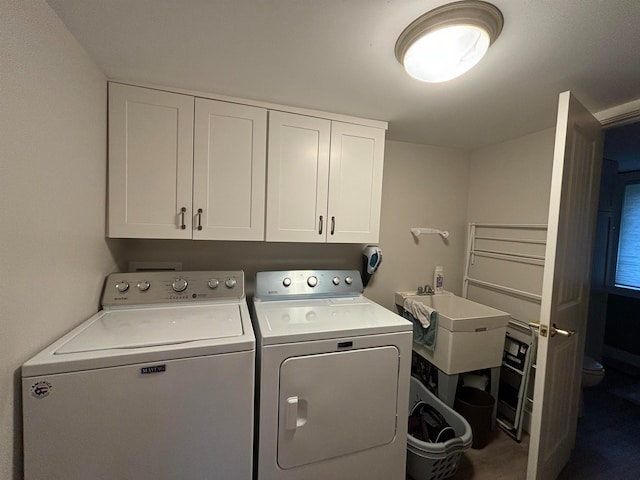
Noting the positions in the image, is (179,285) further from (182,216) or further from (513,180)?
(513,180)

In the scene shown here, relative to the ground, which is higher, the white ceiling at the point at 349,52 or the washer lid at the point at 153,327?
the white ceiling at the point at 349,52

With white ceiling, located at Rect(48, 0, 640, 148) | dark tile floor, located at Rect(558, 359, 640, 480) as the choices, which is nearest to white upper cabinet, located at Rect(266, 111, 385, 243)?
white ceiling, located at Rect(48, 0, 640, 148)

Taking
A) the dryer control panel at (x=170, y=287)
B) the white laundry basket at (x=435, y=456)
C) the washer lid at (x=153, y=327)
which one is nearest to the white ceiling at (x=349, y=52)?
the dryer control panel at (x=170, y=287)

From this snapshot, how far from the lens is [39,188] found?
0.94 m

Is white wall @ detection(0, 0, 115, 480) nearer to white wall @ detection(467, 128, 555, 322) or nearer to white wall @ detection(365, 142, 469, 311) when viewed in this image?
white wall @ detection(365, 142, 469, 311)

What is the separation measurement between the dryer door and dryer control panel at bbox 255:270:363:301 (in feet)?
1.94

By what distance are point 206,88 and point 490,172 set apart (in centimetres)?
238

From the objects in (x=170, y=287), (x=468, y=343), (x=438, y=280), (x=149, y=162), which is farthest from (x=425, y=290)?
(x=149, y=162)

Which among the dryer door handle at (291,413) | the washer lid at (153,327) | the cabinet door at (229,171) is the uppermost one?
the cabinet door at (229,171)

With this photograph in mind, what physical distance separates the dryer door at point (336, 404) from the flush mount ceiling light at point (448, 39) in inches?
51.2

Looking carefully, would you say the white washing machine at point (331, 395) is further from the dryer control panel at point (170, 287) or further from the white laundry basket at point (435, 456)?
the dryer control panel at point (170, 287)

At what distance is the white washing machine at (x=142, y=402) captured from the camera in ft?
3.01

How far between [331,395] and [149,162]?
1.55 meters

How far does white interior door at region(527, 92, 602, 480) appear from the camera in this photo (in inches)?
48.3
